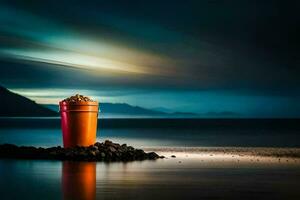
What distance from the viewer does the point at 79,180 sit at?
1289 centimetres

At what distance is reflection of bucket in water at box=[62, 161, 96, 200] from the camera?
418 inches

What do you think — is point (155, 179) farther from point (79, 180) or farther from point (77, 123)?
point (77, 123)

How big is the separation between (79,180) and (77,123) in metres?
7.18

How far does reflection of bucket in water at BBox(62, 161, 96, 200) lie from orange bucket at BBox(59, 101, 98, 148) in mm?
2443

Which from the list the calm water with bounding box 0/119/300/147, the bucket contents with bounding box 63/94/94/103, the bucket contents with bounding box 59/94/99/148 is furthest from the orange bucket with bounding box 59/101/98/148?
the calm water with bounding box 0/119/300/147

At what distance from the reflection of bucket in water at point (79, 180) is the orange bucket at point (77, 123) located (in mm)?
2443

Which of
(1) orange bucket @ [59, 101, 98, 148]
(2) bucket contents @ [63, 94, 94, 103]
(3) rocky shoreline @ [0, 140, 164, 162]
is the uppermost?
(2) bucket contents @ [63, 94, 94, 103]

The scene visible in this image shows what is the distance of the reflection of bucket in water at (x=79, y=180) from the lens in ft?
34.8

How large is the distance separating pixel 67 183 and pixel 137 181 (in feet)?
4.19

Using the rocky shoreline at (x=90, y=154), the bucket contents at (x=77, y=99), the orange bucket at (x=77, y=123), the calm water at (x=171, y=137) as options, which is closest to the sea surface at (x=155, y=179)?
the rocky shoreline at (x=90, y=154)

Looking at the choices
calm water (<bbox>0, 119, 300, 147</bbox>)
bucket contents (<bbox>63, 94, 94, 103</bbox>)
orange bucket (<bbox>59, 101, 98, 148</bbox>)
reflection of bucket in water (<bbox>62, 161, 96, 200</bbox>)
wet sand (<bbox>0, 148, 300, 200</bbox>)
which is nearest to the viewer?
reflection of bucket in water (<bbox>62, 161, 96, 200</bbox>)

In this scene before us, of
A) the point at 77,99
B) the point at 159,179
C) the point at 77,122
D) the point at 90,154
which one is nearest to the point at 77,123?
the point at 77,122

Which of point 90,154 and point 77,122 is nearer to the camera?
point 90,154

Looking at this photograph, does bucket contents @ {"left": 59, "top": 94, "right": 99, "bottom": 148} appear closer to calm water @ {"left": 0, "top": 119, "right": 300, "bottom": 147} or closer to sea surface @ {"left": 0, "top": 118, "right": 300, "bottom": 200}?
sea surface @ {"left": 0, "top": 118, "right": 300, "bottom": 200}
